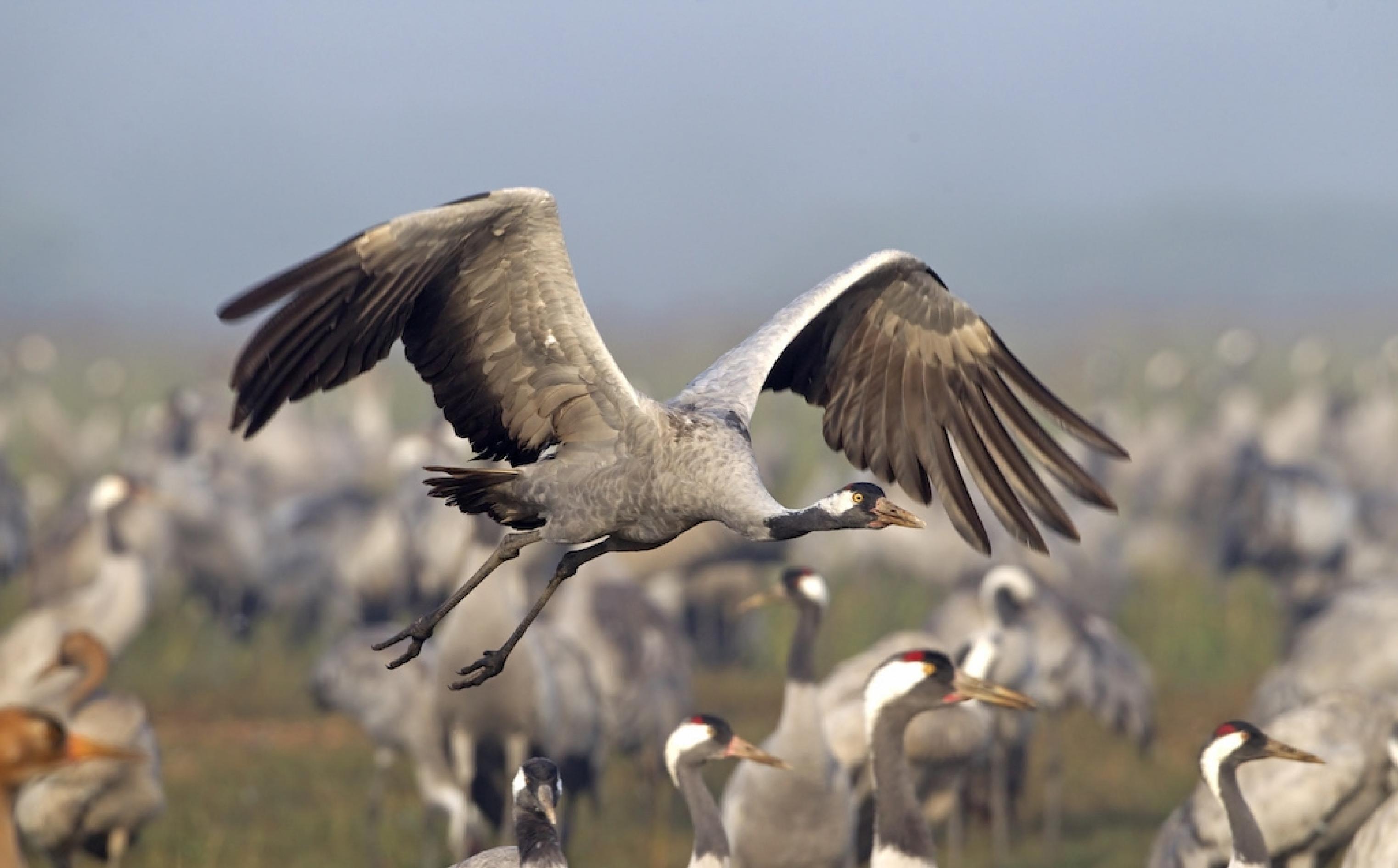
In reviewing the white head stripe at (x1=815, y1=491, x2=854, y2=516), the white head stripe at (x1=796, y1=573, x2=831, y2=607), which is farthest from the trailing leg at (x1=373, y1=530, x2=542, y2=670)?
the white head stripe at (x1=796, y1=573, x2=831, y2=607)

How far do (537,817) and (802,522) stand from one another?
3.15ft

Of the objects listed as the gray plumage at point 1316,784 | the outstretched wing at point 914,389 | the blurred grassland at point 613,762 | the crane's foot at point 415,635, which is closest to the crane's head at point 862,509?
the outstretched wing at point 914,389

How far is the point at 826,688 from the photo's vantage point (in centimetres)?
779

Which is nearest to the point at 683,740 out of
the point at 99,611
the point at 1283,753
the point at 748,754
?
the point at 748,754

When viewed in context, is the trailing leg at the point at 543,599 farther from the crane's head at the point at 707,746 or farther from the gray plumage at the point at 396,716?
the gray plumage at the point at 396,716

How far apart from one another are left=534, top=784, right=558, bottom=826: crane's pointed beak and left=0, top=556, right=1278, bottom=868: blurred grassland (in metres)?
3.26

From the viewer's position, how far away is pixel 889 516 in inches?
183

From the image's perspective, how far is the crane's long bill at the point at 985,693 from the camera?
6.18 m

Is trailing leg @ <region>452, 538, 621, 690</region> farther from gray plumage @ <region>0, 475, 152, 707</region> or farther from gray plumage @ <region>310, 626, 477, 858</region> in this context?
gray plumage @ <region>0, 475, 152, 707</region>

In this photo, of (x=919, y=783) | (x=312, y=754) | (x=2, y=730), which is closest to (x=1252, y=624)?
(x=919, y=783)

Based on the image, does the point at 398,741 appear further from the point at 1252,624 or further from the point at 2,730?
the point at 1252,624

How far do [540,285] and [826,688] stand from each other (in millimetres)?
3550

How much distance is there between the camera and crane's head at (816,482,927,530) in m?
4.65

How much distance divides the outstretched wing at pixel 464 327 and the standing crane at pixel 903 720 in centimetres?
154
